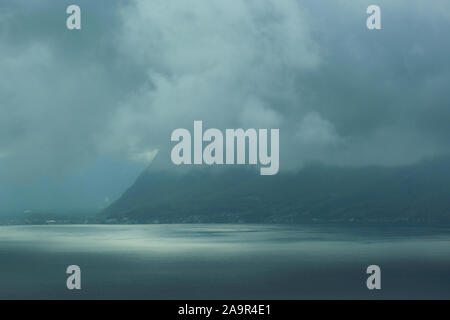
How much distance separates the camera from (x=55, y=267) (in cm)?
1360

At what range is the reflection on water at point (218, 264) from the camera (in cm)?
1238

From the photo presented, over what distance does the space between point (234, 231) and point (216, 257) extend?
13.8 ft

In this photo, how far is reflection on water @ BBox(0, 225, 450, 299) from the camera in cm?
1238

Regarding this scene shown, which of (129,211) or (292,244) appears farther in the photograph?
(129,211)

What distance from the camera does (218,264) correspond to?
47.5 feet

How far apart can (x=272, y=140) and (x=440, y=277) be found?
Result: 5.55m

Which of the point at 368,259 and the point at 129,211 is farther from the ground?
the point at 129,211
